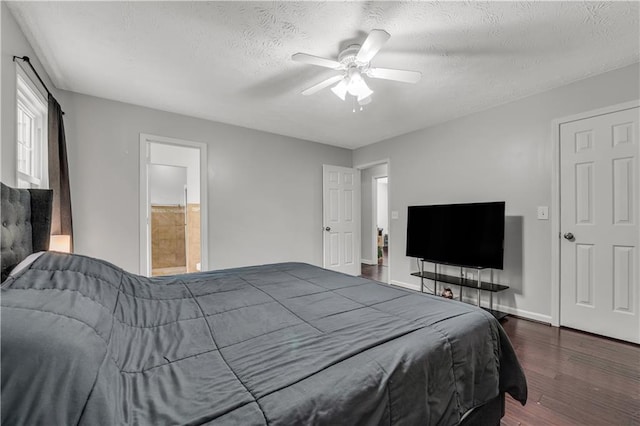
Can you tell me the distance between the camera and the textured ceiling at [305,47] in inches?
70.4

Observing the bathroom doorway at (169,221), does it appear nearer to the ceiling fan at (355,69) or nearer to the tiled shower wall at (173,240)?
the tiled shower wall at (173,240)

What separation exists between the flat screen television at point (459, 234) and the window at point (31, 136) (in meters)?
4.02

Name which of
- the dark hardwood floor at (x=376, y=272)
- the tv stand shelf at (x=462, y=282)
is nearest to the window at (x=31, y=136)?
the tv stand shelf at (x=462, y=282)

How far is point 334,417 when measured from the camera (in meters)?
0.75

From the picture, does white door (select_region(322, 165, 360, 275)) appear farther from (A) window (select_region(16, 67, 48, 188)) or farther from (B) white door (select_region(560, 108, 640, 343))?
(A) window (select_region(16, 67, 48, 188))

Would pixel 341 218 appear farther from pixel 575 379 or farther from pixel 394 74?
pixel 575 379

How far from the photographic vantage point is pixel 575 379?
6.32ft

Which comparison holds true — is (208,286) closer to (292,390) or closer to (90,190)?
(292,390)

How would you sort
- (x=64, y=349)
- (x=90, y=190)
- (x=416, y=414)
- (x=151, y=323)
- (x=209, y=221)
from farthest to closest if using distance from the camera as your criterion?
(x=209, y=221) → (x=90, y=190) → (x=151, y=323) → (x=416, y=414) → (x=64, y=349)

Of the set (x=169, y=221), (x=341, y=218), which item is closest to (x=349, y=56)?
(x=341, y=218)

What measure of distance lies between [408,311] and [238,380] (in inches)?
34.3

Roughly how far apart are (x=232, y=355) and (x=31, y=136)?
2.91 metres

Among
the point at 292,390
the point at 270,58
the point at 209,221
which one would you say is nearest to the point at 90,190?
the point at 209,221

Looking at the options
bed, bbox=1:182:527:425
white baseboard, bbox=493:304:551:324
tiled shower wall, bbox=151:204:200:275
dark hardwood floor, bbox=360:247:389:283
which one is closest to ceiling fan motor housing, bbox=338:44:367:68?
bed, bbox=1:182:527:425
